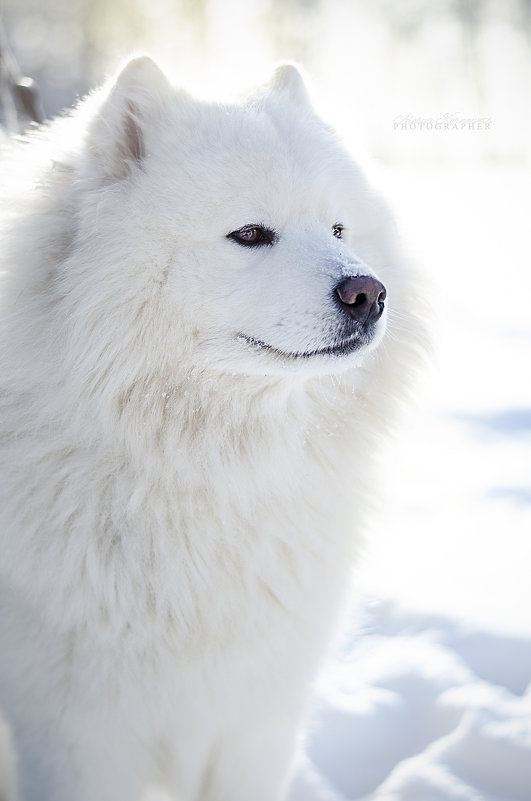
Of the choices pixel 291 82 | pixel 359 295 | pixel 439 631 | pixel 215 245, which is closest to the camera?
pixel 359 295

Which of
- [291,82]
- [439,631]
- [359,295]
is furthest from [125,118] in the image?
[439,631]

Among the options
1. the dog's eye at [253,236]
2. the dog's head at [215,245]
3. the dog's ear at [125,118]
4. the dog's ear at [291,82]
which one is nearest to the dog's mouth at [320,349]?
the dog's head at [215,245]

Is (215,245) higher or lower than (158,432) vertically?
higher

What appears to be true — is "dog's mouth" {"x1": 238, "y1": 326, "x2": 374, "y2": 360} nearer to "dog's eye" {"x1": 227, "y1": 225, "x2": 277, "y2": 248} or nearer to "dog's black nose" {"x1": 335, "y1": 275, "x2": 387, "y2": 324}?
"dog's black nose" {"x1": 335, "y1": 275, "x2": 387, "y2": 324}

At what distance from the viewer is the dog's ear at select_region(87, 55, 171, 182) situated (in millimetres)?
2125

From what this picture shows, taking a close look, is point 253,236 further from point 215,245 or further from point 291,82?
point 291,82

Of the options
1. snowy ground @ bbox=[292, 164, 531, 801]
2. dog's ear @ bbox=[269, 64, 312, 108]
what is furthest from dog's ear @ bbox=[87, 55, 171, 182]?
snowy ground @ bbox=[292, 164, 531, 801]

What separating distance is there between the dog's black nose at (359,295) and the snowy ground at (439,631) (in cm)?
73

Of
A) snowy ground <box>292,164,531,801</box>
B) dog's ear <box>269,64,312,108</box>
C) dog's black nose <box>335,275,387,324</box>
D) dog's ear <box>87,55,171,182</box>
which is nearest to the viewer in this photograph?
dog's black nose <box>335,275,387,324</box>

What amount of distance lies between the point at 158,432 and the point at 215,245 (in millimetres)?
591

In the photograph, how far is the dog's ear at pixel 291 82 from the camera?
8.72 ft

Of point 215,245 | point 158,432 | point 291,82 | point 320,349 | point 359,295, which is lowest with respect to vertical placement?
point 158,432

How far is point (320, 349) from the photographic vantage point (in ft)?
6.72

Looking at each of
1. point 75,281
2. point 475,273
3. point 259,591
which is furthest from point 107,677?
point 475,273
